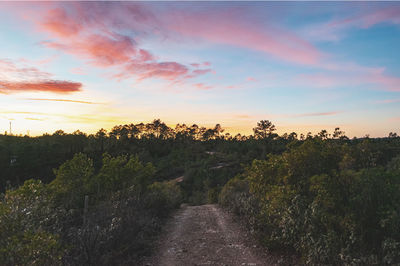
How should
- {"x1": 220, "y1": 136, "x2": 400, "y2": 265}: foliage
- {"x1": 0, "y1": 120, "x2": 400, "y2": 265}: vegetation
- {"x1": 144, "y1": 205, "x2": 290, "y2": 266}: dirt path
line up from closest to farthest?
1. {"x1": 0, "y1": 120, "x2": 400, "y2": 265}: vegetation
2. {"x1": 220, "y1": 136, "x2": 400, "y2": 265}: foliage
3. {"x1": 144, "y1": 205, "x2": 290, "y2": 266}: dirt path

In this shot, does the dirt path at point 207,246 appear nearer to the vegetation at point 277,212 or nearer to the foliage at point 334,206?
the vegetation at point 277,212

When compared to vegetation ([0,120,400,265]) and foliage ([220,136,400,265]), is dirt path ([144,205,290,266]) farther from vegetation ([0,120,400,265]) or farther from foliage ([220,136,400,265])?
foliage ([220,136,400,265])

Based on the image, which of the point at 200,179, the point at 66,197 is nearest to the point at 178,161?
the point at 200,179

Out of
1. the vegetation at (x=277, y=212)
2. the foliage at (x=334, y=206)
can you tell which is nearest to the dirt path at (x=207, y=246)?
the vegetation at (x=277, y=212)

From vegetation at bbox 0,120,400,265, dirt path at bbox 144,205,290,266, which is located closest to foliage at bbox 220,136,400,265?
vegetation at bbox 0,120,400,265

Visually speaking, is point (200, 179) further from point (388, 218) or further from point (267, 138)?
point (388, 218)

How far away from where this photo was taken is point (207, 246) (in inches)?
365

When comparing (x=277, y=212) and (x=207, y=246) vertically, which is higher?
(x=277, y=212)

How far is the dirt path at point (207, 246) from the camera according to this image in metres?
7.90

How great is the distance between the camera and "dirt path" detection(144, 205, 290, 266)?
7.90 meters

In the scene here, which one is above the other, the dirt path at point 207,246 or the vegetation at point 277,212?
the vegetation at point 277,212

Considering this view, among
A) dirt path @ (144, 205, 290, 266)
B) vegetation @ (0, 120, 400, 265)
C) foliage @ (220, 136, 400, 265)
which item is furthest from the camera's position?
dirt path @ (144, 205, 290, 266)

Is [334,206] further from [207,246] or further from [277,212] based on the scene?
[207,246]

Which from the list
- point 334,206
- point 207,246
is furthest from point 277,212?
point 207,246
